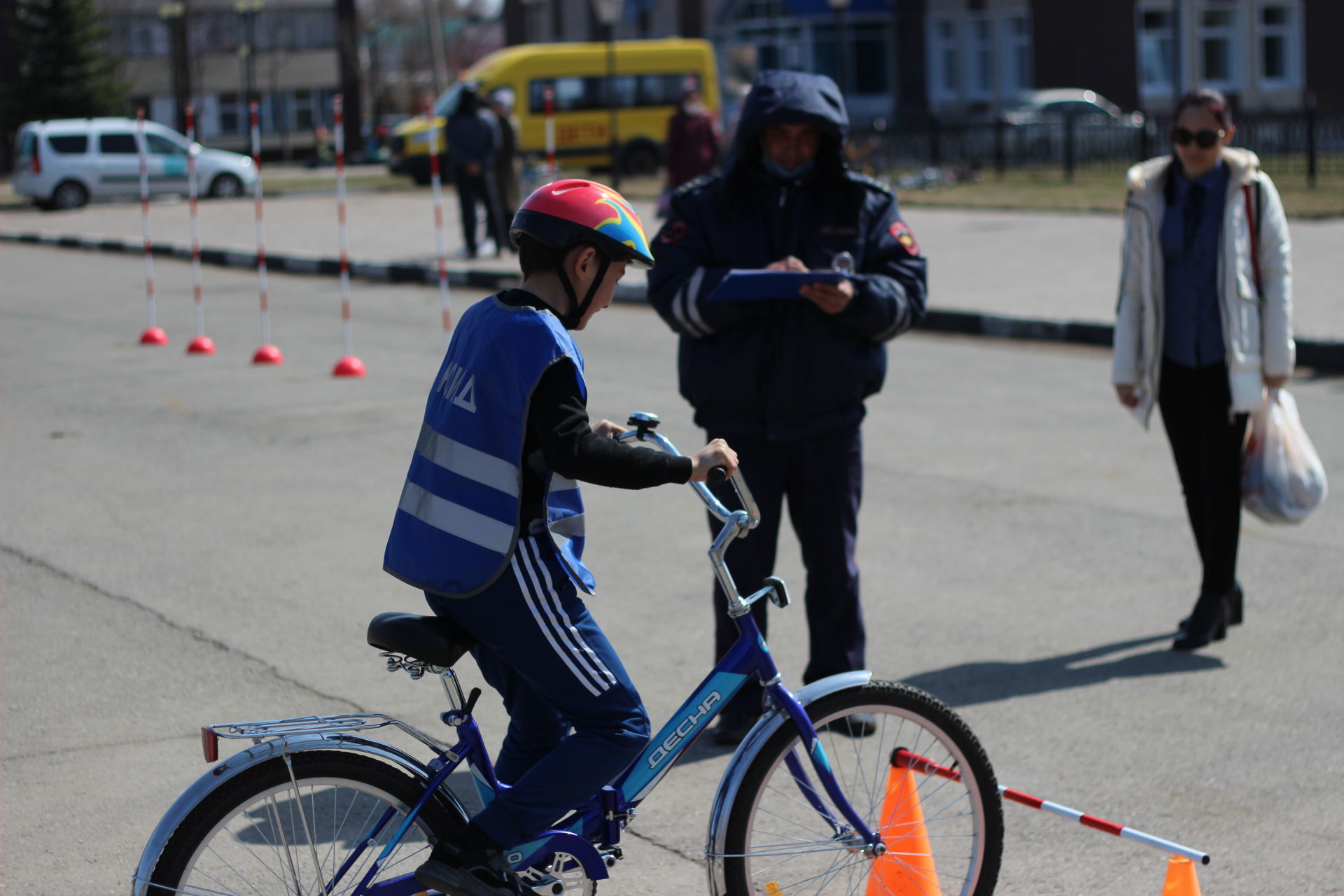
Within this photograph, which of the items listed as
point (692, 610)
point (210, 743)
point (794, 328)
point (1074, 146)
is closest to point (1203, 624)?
point (692, 610)

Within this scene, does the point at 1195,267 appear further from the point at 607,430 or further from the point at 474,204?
the point at 474,204

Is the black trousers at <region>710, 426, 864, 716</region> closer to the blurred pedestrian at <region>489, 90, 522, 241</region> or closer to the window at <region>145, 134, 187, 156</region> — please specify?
the blurred pedestrian at <region>489, 90, 522, 241</region>

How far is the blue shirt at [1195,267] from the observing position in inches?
213

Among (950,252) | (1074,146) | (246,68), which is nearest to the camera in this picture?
(950,252)

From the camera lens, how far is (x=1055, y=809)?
3465mm

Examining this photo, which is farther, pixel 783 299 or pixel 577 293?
pixel 783 299

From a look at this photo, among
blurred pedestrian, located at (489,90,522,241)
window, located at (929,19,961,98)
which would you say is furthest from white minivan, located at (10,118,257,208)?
A: window, located at (929,19,961,98)

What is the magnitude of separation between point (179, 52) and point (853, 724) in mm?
58413

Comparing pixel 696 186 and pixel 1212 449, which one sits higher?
pixel 696 186

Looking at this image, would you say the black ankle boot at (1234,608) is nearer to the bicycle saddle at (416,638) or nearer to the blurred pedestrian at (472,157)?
the bicycle saddle at (416,638)


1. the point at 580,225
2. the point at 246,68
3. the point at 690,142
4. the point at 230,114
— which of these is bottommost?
the point at 580,225

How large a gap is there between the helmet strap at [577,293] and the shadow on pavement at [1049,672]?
8.06 ft

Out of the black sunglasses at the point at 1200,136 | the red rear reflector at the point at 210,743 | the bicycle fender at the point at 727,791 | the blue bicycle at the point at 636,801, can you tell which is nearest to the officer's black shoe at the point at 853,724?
the blue bicycle at the point at 636,801

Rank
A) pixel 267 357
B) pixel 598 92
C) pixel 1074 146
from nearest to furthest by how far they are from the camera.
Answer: pixel 267 357, pixel 1074 146, pixel 598 92
